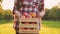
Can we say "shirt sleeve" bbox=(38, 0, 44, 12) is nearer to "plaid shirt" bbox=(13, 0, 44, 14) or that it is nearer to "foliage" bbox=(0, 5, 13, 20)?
"plaid shirt" bbox=(13, 0, 44, 14)

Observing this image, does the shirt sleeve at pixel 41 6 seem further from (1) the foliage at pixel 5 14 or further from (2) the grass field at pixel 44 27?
(1) the foliage at pixel 5 14

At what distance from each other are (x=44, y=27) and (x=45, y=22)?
1.7 inches

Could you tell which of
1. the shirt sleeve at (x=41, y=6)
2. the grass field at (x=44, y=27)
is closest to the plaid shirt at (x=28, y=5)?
the shirt sleeve at (x=41, y=6)

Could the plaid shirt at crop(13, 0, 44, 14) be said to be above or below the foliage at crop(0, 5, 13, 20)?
above

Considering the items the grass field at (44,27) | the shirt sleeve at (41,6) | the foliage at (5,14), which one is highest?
the shirt sleeve at (41,6)

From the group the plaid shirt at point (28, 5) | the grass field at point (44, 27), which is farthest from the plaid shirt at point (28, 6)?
the grass field at point (44, 27)

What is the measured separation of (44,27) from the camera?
3.87 ft

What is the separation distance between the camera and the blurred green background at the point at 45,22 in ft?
3.86

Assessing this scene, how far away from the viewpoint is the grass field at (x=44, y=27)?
1.17 m

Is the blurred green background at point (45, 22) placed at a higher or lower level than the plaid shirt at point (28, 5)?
lower

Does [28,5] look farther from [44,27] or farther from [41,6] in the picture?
[44,27]

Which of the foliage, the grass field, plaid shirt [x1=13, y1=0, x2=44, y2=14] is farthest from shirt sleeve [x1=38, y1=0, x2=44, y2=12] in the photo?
the foliage

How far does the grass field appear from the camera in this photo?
1.17 meters

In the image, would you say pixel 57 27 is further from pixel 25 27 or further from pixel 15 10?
pixel 15 10
